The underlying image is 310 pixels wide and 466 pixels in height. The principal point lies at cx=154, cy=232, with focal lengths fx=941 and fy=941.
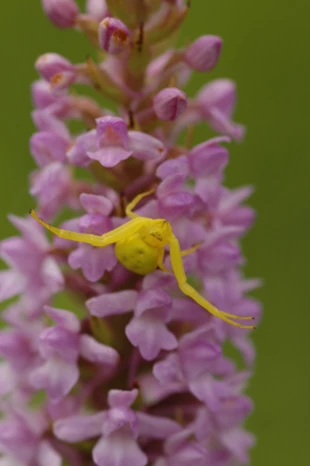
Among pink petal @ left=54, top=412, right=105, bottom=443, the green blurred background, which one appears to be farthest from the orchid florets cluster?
the green blurred background

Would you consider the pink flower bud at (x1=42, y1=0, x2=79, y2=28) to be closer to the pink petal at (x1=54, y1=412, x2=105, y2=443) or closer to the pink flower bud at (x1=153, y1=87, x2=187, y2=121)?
the pink flower bud at (x1=153, y1=87, x2=187, y2=121)

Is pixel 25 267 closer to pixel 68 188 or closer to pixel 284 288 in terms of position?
pixel 68 188

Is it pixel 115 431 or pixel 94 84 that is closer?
pixel 115 431

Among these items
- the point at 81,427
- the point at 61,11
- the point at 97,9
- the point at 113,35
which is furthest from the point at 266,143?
the point at 81,427

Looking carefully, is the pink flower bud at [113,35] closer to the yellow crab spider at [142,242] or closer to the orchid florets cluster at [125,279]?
the orchid florets cluster at [125,279]

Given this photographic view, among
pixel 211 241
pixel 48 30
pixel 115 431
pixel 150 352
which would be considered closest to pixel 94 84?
pixel 211 241

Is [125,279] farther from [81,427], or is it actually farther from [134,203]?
[81,427]
